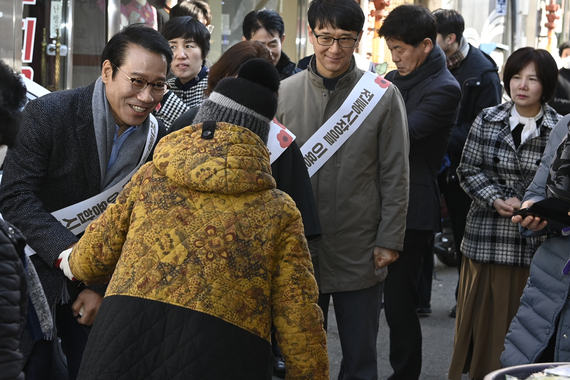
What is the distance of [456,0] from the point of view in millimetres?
13703

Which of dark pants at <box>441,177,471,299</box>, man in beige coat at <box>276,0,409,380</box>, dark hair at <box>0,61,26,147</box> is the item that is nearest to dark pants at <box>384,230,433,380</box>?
man in beige coat at <box>276,0,409,380</box>

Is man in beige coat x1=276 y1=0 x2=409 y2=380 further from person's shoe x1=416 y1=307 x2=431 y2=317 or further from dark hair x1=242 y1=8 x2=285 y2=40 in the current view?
person's shoe x1=416 y1=307 x2=431 y2=317

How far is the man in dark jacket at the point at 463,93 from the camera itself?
5.43m

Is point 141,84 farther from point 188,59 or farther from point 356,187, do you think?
point 188,59

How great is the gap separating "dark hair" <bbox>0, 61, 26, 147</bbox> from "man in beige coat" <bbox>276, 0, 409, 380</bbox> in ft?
5.68

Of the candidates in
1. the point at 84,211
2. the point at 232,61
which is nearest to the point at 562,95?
the point at 232,61

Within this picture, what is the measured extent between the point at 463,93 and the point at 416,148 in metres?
1.67

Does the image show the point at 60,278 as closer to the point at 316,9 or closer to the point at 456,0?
the point at 316,9

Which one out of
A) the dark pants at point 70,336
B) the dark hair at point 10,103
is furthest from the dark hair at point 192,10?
the dark hair at point 10,103

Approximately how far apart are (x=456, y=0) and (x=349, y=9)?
35.9 feet

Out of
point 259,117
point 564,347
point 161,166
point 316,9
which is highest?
point 316,9

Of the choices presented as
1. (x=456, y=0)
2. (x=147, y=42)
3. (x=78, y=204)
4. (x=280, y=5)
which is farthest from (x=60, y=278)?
(x=456, y=0)

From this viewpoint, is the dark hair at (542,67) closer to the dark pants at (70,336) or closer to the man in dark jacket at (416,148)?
the man in dark jacket at (416,148)

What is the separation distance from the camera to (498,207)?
13.4 ft
